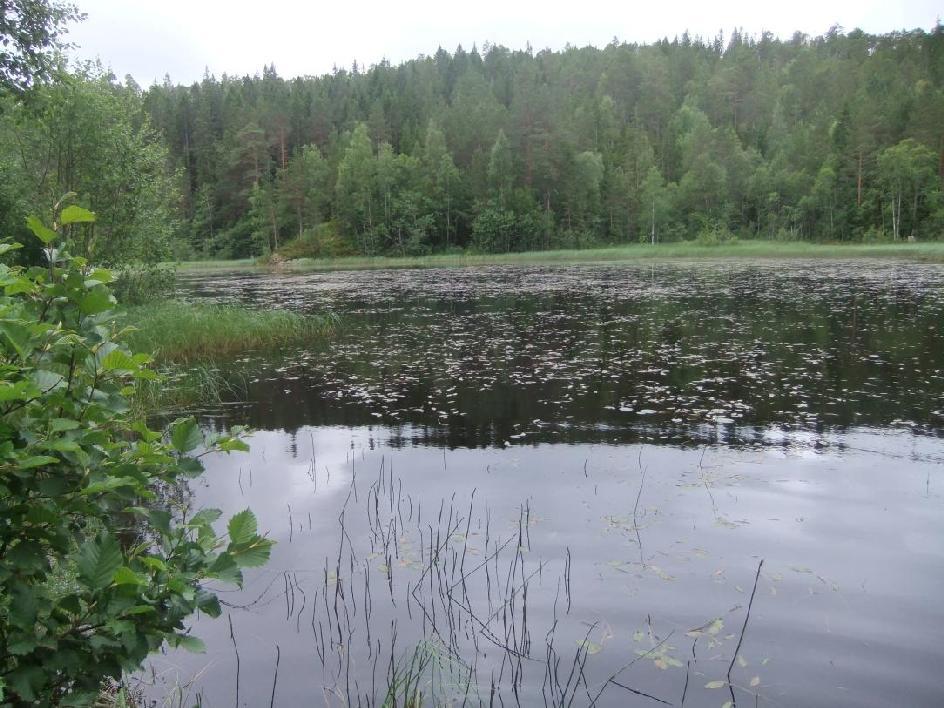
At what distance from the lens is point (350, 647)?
17.4 ft

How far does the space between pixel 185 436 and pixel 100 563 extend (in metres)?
0.60

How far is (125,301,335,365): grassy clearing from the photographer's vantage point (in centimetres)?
1758

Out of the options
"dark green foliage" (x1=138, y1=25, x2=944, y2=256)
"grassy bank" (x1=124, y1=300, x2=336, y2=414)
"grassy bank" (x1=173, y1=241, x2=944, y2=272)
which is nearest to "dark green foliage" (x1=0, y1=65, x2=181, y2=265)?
"grassy bank" (x1=124, y1=300, x2=336, y2=414)

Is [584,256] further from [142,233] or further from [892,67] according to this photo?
[892,67]

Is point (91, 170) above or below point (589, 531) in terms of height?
above

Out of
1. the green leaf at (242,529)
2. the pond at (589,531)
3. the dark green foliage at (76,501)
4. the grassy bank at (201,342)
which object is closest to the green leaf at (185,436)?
the dark green foliage at (76,501)

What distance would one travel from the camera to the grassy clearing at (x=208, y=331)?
57.7 ft

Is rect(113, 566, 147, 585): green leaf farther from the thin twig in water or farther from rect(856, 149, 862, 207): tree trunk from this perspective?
rect(856, 149, 862, 207): tree trunk

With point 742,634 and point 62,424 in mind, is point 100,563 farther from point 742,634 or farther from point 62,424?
point 742,634

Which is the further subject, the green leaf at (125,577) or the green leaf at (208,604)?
the green leaf at (208,604)

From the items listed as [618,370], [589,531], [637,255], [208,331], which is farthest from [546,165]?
[589,531]

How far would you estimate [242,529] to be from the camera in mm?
2898

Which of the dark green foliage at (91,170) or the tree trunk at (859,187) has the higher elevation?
the tree trunk at (859,187)

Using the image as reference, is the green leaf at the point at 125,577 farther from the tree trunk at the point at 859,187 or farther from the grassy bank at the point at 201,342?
the tree trunk at the point at 859,187
